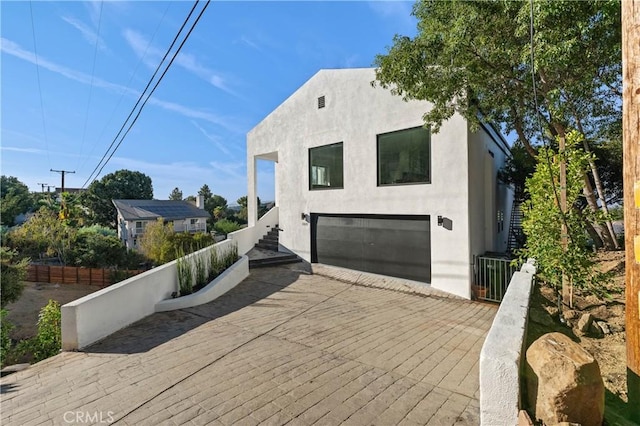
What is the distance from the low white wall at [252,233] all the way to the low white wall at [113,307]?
4347mm

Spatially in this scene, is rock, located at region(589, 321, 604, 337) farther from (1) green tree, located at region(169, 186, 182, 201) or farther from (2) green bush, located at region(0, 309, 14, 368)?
(1) green tree, located at region(169, 186, 182, 201)

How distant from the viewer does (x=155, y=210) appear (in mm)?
35094

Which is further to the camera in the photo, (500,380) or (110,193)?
(110,193)

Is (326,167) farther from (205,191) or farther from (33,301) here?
(205,191)

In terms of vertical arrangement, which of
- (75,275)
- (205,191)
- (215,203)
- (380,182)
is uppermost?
(205,191)

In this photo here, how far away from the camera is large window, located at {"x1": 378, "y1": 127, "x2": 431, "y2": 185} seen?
26.7 ft

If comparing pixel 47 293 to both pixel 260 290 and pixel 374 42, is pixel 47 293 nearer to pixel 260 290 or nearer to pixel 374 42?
pixel 260 290

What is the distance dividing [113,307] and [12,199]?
4796cm

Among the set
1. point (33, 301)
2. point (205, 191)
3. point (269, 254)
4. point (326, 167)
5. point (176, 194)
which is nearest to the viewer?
point (326, 167)

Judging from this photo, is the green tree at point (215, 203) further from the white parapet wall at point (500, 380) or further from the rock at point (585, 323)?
the white parapet wall at point (500, 380)

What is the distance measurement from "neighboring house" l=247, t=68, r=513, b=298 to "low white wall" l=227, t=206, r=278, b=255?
4.96 ft

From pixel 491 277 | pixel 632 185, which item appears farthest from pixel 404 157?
pixel 632 185

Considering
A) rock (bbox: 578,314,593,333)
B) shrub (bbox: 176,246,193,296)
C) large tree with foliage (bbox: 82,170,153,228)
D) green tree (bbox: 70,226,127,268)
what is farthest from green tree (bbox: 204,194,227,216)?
rock (bbox: 578,314,593,333)

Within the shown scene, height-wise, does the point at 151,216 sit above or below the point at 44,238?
above
